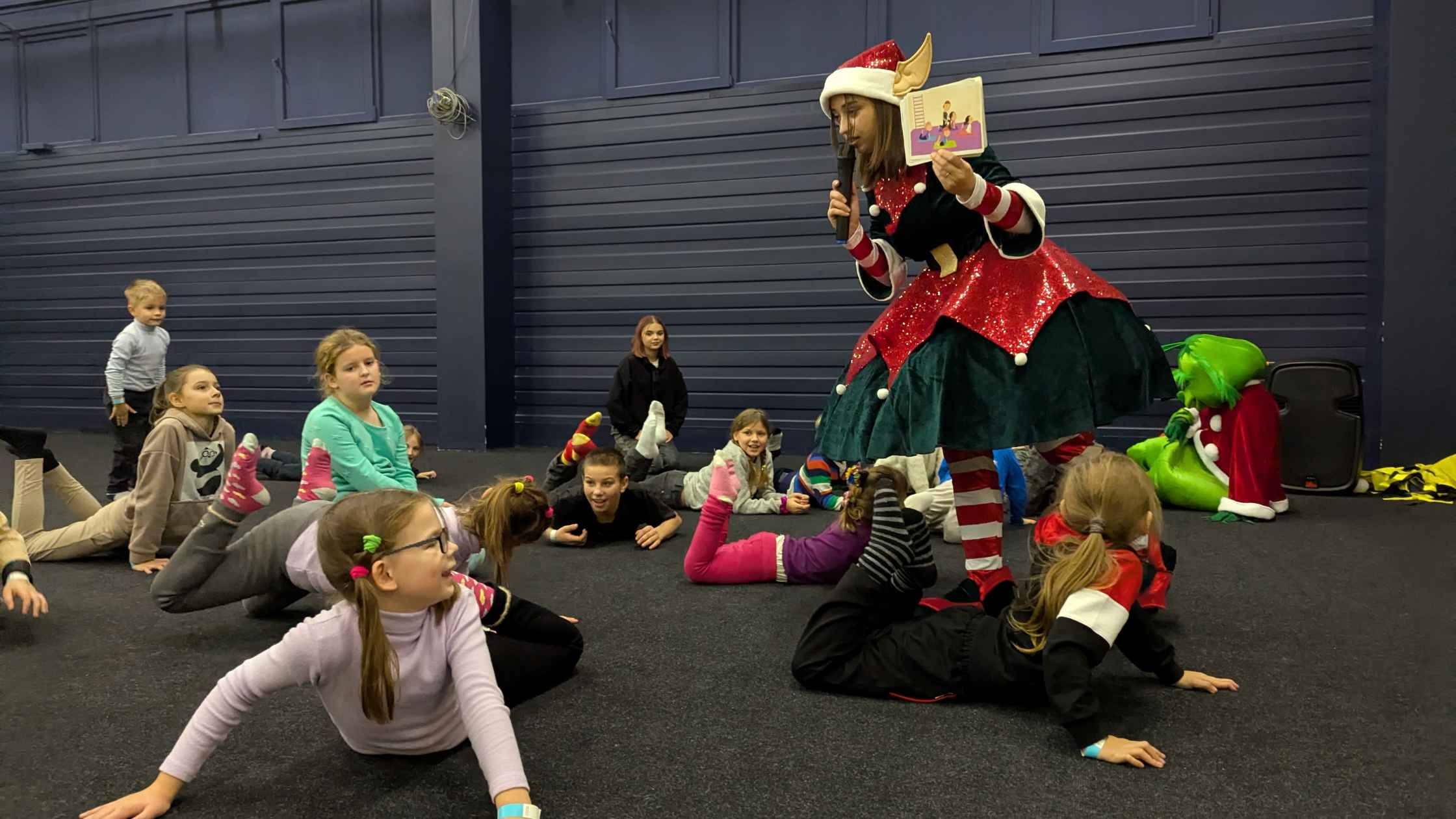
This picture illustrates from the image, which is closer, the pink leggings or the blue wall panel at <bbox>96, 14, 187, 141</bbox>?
the pink leggings

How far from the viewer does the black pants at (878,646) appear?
2.03m

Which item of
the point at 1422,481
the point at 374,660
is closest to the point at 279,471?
the point at 374,660

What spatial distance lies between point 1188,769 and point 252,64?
8383 millimetres

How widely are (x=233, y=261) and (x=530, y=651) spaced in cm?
705

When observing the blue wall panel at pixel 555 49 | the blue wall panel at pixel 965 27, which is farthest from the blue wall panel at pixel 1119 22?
the blue wall panel at pixel 555 49

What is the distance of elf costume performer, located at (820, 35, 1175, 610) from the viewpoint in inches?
83.0

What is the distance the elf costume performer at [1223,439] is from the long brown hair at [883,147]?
2.61 m

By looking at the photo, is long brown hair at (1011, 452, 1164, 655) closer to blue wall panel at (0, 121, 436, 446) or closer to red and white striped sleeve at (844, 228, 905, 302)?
red and white striped sleeve at (844, 228, 905, 302)

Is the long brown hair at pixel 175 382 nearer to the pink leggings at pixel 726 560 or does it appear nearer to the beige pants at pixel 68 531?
the beige pants at pixel 68 531

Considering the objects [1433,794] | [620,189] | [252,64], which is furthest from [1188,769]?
[252,64]

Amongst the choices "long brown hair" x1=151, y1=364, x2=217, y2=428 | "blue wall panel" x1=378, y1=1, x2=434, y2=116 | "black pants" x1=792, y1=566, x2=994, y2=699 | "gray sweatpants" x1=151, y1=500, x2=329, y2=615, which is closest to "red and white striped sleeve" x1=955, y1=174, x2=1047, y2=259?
"black pants" x1=792, y1=566, x2=994, y2=699

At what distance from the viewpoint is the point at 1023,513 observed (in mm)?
4223

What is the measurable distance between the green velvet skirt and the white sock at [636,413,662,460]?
3.00m

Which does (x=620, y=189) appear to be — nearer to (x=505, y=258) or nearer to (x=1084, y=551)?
(x=505, y=258)
